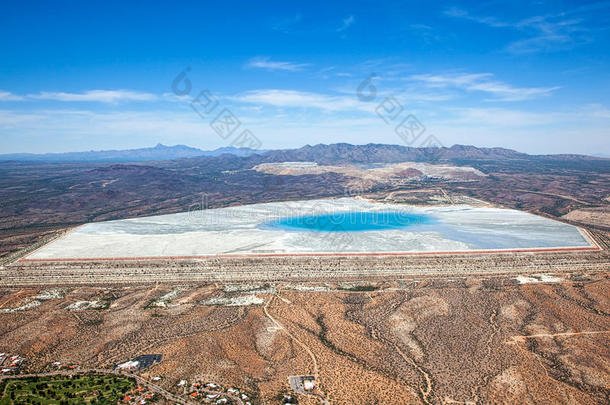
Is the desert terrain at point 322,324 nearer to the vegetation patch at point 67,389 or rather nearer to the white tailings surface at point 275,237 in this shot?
the vegetation patch at point 67,389

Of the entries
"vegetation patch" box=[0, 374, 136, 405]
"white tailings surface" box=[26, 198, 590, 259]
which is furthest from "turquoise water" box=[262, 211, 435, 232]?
"vegetation patch" box=[0, 374, 136, 405]

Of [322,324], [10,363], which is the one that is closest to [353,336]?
[322,324]

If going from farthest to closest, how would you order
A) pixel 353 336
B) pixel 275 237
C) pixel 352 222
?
1. pixel 352 222
2. pixel 275 237
3. pixel 353 336

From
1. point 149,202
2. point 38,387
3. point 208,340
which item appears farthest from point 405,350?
point 149,202

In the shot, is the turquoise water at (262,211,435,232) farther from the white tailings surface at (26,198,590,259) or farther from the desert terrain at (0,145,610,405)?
the desert terrain at (0,145,610,405)

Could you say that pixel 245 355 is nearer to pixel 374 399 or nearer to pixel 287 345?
pixel 287 345

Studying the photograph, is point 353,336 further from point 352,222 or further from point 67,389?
point 352,222
